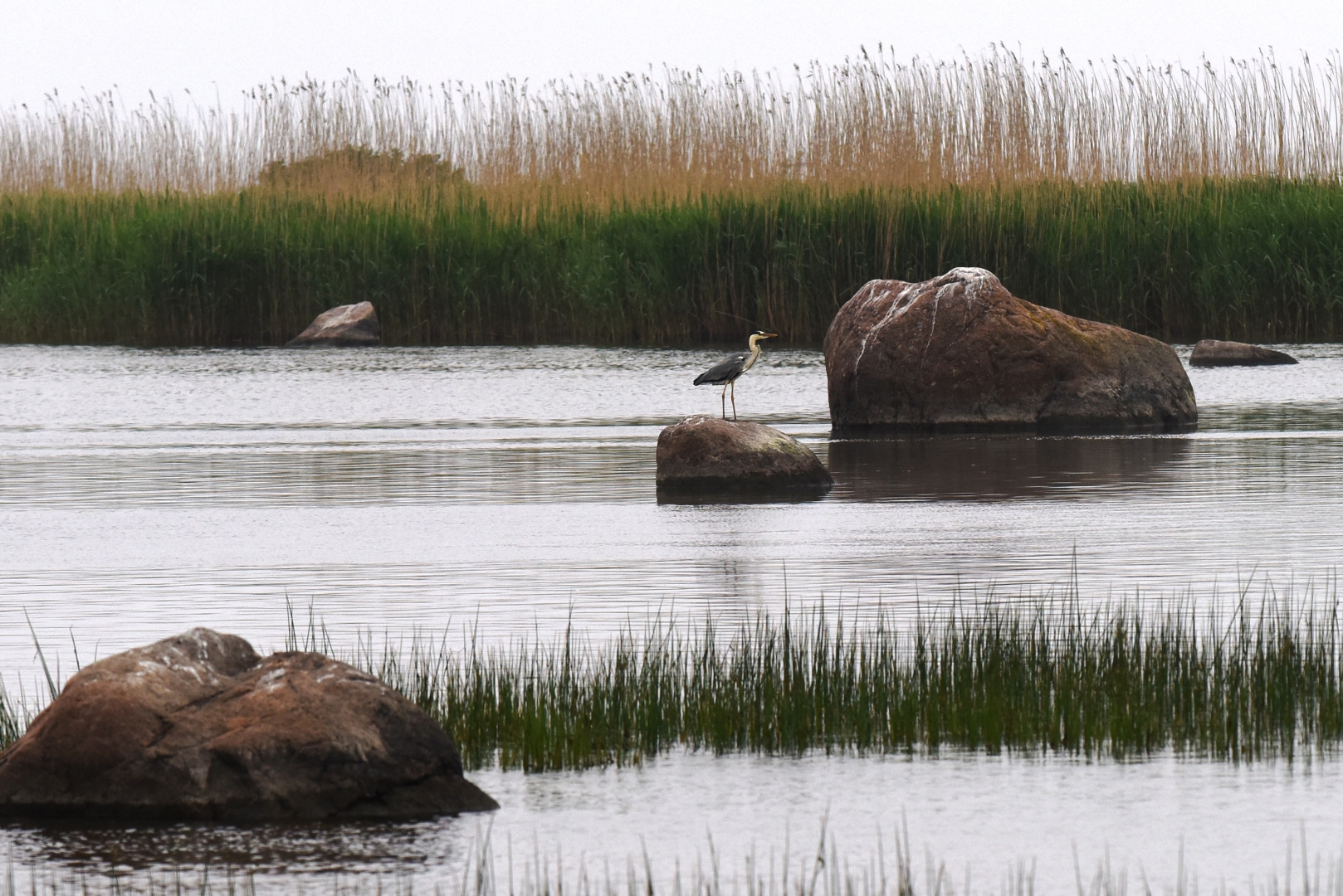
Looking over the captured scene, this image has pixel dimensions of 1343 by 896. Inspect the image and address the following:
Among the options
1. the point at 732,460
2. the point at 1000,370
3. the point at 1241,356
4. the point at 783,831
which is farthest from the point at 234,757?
the point at 1241,356

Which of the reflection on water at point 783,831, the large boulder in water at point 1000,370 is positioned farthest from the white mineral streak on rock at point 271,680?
the large boulder in water at point 1000,370

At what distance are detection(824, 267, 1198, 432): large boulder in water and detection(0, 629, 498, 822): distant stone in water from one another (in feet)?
38.1

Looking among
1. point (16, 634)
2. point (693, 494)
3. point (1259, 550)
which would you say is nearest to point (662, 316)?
point (693, 494)

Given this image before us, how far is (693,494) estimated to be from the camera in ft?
41.2

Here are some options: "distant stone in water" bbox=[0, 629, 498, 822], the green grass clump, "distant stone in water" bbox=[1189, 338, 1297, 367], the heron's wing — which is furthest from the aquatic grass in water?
the green grass clump

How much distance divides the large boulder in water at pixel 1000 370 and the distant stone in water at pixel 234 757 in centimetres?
1161

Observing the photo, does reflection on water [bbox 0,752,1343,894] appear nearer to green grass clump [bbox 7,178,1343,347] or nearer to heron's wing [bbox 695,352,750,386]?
heron's wing [bbox 695,352,750,386]

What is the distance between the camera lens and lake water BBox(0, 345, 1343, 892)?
5156mm

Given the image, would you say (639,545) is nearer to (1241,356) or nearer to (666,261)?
(1241,356)

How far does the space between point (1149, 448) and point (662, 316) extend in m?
12.7

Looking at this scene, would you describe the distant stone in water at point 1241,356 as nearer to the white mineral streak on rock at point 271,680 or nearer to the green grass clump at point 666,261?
the green grass clump at point 666,261

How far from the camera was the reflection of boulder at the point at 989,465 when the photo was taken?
40.7ft

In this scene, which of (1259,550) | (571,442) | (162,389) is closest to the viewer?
(1259,550)

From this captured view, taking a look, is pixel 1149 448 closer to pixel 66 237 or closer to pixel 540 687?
pixel 540 687
